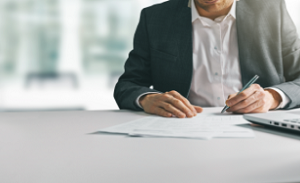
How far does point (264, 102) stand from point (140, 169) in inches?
26.2

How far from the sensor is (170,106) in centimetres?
87

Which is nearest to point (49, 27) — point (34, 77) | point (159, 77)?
point (34, 77)

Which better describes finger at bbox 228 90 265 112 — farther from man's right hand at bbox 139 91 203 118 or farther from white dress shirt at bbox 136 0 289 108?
white dress shirt at bbox 136 0 289 108

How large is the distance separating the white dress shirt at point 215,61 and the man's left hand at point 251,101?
34 centimetres

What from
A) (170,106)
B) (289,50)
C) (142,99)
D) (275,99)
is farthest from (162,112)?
(289,50)

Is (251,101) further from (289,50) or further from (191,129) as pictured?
(289,50)

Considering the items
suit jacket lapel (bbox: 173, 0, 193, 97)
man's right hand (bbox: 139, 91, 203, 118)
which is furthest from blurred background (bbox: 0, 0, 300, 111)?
man's right hand (bbox: 139, 91, 203, 118)

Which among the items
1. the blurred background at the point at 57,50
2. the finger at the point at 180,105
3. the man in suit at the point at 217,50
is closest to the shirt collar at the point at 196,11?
the man in suit at the point at 217,50

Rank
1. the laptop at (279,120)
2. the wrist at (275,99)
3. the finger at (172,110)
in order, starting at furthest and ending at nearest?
the wrist at (275,99) → the finger at (172,110) → the laptop at (279,120)

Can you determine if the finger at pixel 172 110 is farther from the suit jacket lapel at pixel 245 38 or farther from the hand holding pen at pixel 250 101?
the suit jacket lapel at pixel 245 38

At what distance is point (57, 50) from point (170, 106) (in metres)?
3.30

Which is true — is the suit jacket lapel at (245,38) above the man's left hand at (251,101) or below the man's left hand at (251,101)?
above

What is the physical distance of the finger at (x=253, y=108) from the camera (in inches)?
35.7

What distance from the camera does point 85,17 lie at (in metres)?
3.85
